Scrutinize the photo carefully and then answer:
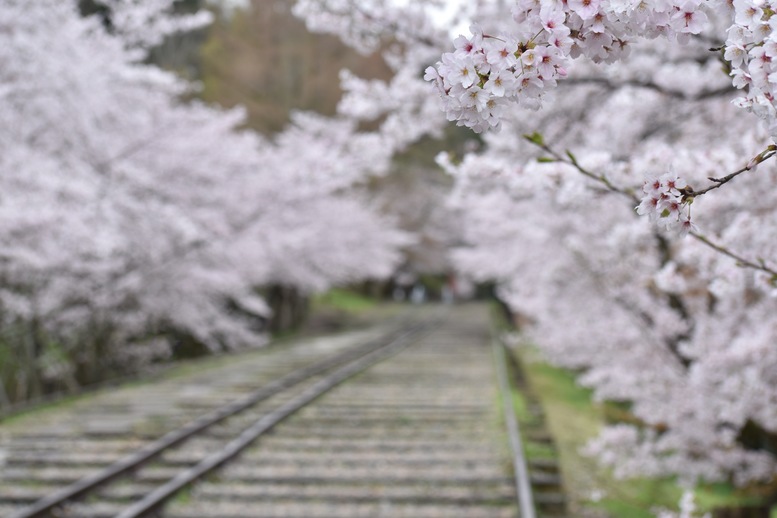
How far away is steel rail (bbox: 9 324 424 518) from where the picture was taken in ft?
19.8

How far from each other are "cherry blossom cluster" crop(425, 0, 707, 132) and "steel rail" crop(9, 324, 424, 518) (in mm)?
5396

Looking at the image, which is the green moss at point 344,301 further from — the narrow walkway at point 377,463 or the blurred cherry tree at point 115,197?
the narrow walkway at point 377,463

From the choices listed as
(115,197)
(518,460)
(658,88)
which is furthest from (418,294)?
(658,88)

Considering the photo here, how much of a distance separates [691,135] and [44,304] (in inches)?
385

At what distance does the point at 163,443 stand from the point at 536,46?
7.52 meters

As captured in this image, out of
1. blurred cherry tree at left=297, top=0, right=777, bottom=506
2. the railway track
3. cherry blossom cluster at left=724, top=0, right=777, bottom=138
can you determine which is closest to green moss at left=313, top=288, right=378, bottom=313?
the railway track

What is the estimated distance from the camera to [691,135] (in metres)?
8.62

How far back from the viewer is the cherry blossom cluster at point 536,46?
157 cm

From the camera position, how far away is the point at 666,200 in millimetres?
1771

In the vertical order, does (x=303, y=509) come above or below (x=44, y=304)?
below

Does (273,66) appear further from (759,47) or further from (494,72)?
(759,47)

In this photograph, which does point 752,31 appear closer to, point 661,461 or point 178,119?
point 661,461

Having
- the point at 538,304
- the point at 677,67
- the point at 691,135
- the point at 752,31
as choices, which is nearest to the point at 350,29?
the point at 677,67

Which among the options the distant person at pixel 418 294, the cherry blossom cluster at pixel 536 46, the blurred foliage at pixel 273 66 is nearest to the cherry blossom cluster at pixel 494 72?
the cherry blossom cluster at pixel 536 46
